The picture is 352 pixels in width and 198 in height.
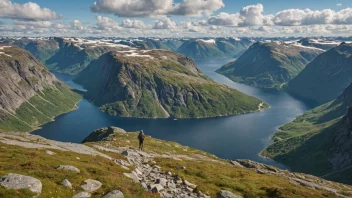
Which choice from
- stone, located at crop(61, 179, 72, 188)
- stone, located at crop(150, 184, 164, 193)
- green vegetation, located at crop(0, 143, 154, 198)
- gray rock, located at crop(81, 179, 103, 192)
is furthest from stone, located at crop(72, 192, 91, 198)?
stone, located at crop(150, 184, 164, 193)

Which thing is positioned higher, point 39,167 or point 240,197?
point 39,167

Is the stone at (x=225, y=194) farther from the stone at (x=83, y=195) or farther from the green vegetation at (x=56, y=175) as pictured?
the stone at (x=83, y=195)

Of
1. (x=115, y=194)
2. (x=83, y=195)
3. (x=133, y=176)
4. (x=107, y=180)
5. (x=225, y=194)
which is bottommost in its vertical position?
(x=225, y=194)

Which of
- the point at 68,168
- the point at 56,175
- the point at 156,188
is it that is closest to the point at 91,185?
the point at 56,175

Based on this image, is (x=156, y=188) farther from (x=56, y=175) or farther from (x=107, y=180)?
(x=56, y=175)

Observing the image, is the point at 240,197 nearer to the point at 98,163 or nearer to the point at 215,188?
the point at 215,188

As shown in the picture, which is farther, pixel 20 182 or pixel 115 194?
pixel 115 194

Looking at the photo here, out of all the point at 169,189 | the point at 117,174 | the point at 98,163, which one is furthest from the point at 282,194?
the point at 98,163
